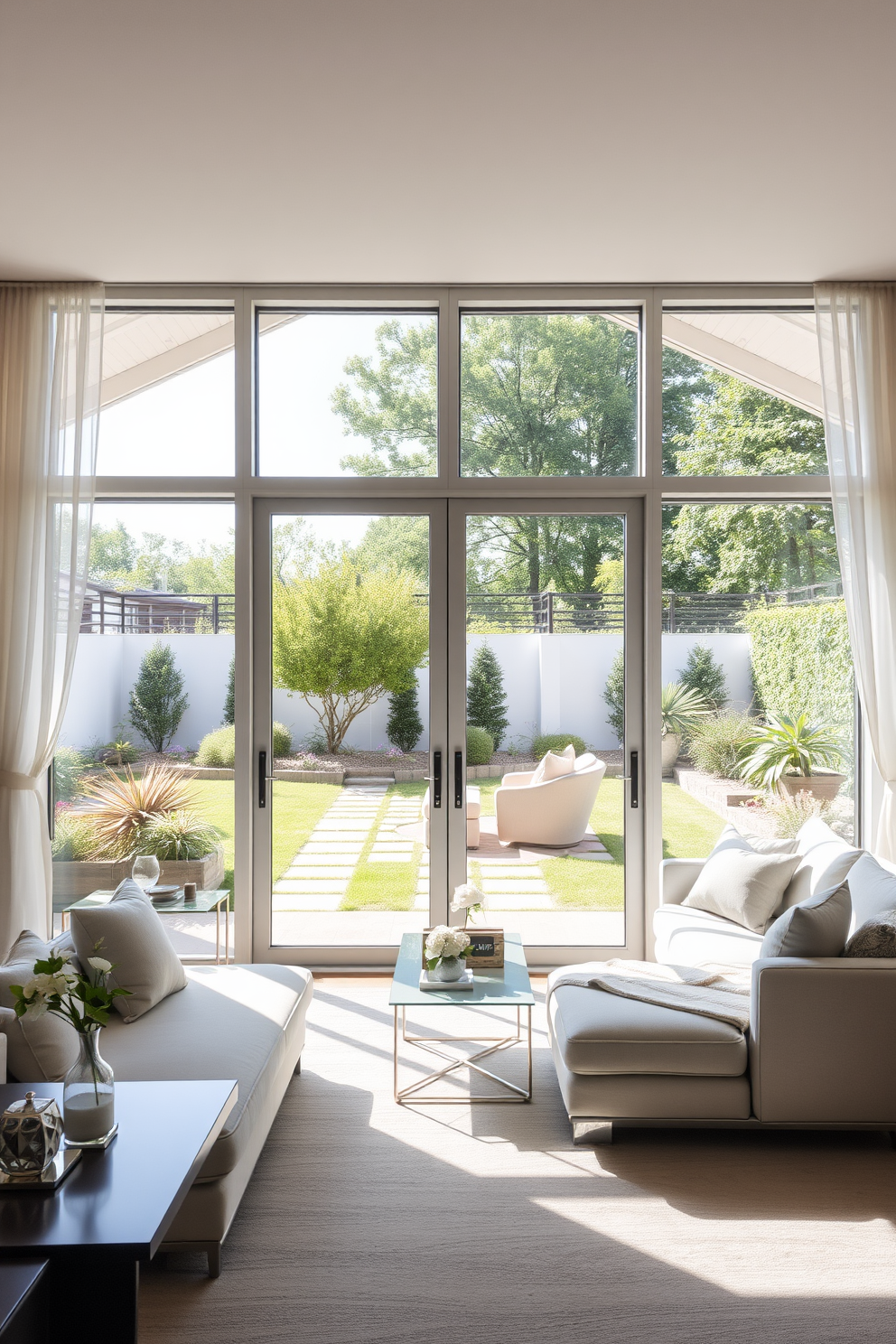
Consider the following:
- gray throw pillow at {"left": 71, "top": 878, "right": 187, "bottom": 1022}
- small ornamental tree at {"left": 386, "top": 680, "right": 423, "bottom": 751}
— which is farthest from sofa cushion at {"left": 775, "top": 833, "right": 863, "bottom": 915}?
gray throw pillow at {"left": 71, "top": 878, "right": 187, "bottom": 1022}

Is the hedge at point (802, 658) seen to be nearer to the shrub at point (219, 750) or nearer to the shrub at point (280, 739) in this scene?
the shrub at point (280, 739)

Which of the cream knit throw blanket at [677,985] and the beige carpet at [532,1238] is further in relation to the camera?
the cream knit throw blanket at [677,985]

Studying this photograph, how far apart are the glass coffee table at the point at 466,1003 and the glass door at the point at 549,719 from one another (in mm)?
883

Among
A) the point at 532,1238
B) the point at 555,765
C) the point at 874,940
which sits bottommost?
the point at 532,1238

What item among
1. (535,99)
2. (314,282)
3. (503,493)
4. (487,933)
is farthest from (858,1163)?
(314,282)

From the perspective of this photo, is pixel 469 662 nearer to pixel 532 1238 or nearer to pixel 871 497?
pixel 871 497

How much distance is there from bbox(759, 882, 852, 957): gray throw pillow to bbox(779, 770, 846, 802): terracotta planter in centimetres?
182

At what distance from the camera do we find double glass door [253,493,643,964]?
4879mm

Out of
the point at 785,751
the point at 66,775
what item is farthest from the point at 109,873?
the point at 785,751

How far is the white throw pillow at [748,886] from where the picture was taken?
406 cm

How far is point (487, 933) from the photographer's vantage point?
3682 mm

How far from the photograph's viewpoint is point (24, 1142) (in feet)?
5.90

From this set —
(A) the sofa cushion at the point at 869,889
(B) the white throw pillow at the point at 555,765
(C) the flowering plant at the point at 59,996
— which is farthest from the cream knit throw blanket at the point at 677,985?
(C) the flowering plant at the point at 59,996

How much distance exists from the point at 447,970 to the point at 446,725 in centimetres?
163
